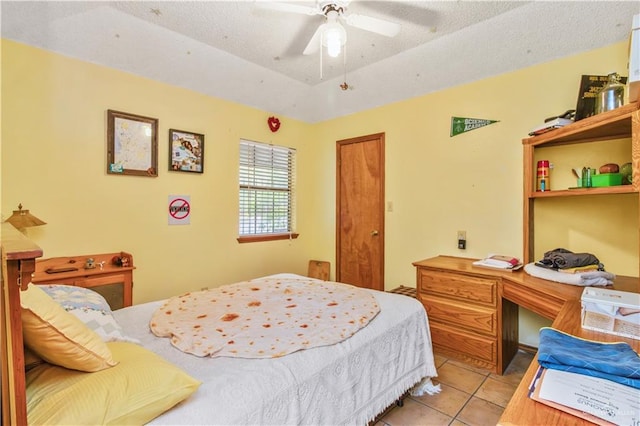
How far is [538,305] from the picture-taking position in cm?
191

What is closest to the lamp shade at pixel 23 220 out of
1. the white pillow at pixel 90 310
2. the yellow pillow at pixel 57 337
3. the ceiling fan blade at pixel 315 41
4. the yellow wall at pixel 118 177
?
the yellow wall at pixel 118 177

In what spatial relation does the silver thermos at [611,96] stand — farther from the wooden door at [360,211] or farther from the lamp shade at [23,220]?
the lamp shade at [23,220]

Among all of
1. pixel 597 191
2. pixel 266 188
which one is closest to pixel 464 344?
pixel 597 191

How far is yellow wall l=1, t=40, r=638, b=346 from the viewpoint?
7.53 ft

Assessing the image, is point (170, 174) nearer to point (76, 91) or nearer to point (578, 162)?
point (76, 91)

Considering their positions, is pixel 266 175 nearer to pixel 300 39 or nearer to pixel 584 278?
pixel 300 39

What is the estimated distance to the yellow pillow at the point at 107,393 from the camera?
2.72 ft

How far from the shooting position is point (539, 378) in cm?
83

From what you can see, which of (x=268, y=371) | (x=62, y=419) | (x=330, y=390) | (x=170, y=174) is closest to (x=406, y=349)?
(x=330, y=390)

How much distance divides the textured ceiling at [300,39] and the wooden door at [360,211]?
765 mm

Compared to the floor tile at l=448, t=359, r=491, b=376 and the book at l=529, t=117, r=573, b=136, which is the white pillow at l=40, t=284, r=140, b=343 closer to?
the floor tile at l=448, t=359, r=491, b=376

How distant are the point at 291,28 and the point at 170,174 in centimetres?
174

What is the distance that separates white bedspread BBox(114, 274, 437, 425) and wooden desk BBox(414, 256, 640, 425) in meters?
0.70

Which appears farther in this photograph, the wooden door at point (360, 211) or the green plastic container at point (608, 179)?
the wooden door at point (360, 211)
